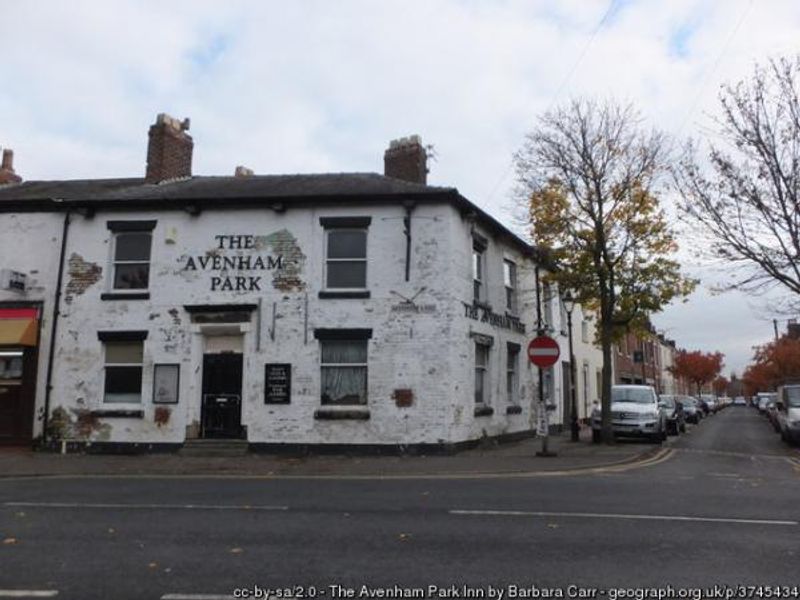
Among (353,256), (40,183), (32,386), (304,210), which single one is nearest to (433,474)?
(353,256)

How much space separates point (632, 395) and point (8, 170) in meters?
23.9

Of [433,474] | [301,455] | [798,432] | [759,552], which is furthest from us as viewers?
[798,432]

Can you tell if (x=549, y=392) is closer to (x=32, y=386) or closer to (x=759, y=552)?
(x=32, y=386)

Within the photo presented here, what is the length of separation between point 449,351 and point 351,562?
1147 cm

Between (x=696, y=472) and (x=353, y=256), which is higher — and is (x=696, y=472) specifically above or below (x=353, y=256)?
below

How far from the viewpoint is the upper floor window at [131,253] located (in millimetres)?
18812

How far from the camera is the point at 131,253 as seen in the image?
19000mm

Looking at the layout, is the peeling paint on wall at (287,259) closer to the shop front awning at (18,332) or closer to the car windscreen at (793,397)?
the shop front awning at (18,332)

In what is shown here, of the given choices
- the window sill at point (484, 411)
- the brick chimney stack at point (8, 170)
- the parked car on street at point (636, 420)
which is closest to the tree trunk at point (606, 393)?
the parked car on street at point (636, 420)

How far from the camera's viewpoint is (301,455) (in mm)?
17484

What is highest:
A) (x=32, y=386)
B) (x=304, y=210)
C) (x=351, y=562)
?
(x=304, y=210)

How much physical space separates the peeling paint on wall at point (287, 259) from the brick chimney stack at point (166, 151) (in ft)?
17.3

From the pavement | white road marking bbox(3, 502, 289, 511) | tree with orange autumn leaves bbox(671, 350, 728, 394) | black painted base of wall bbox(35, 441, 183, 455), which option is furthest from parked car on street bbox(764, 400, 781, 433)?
tree with orange autumn leaves bbox(671, 350, 728, 394)

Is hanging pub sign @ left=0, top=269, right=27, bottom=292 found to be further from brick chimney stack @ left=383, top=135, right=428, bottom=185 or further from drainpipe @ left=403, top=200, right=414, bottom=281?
brick chimney stack @ left=383, top=135, right=428, bottom=185
